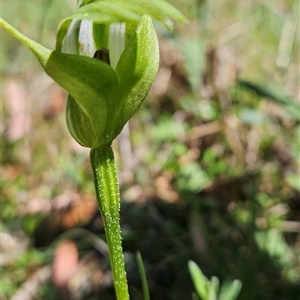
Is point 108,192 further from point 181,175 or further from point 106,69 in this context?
point 181,175

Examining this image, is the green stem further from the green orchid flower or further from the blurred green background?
the blurred green background

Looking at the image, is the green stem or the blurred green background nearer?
the green stem

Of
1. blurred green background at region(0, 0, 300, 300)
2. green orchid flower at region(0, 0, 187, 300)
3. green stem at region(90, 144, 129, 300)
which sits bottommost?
blurred green background at region(0, 0, 300, 300)

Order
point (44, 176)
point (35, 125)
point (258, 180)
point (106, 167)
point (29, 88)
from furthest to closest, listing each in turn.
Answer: point (29, 88), point (35, 125), point (44, 176), point (258, 180), point (106, 167)

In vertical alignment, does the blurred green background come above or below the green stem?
below

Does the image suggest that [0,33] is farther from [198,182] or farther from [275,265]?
[275,265]

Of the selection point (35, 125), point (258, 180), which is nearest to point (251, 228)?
point (258, 180)

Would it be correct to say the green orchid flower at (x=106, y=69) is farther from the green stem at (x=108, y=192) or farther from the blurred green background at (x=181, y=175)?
the blurred green background at (x=181, y=175)

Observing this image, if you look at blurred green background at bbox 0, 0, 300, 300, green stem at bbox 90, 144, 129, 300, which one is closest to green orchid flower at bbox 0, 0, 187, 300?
green stem at bbox 90, 144, 129, 300
